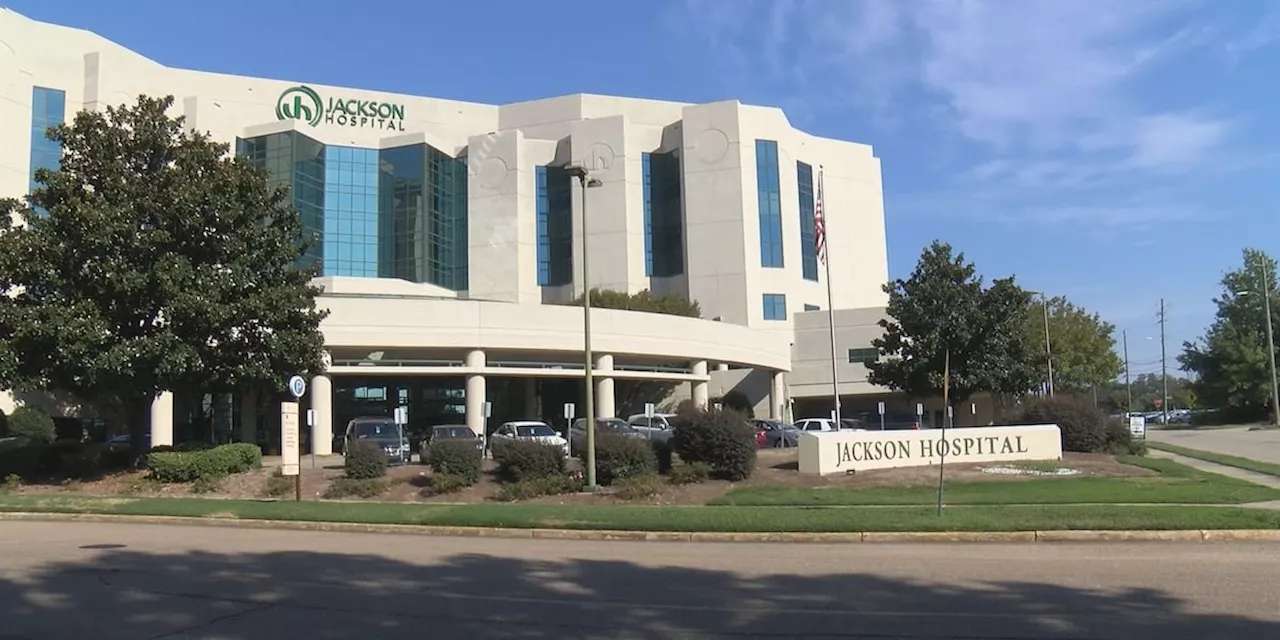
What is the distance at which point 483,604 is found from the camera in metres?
8.86

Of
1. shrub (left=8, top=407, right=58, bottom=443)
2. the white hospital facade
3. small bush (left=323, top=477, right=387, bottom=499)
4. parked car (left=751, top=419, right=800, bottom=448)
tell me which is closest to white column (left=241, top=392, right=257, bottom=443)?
shrub (left=8, top=407, right=58, bottom=443)

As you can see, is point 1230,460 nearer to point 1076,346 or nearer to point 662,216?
point 1076,346

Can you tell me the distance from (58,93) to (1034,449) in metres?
61.7

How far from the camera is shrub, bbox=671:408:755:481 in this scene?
2359cm

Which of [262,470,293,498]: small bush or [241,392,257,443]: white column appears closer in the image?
[262,470,293,498]: small bush

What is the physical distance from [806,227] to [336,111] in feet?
127

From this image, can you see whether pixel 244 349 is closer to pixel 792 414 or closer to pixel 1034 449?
pixel 1034 449

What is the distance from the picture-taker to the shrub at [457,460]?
23.5 meters

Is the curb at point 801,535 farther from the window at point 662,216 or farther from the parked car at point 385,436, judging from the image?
the window at point 662,216

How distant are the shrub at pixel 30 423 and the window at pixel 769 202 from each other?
46.4m

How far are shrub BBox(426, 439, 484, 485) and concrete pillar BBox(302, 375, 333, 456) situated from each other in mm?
20729

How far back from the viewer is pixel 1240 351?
69000 mm

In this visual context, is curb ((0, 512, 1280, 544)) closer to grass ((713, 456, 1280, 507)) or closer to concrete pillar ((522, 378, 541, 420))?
grass ((713, 456, 1280, 507))

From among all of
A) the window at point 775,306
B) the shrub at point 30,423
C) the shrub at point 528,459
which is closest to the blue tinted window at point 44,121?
the shrub at point 30,423
